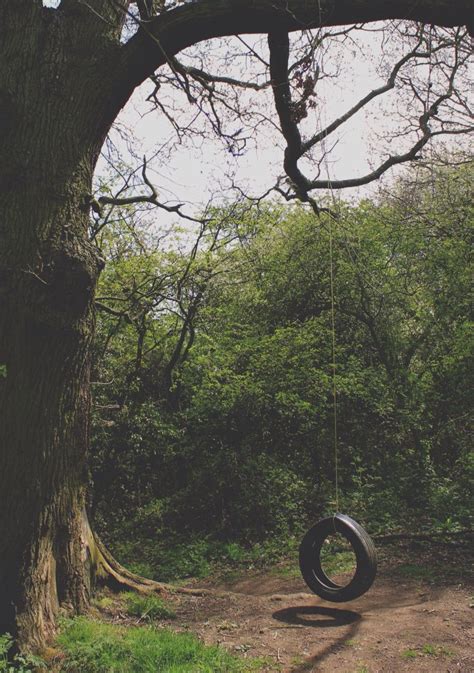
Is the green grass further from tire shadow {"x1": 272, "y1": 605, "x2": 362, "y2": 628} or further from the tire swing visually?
tire shadow {"x1": 272, "y1": 605, "x2": 362, "y2": 628}

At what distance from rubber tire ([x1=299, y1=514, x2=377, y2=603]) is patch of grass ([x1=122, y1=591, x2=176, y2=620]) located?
4.32 ft

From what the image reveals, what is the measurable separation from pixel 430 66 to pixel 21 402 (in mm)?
6732

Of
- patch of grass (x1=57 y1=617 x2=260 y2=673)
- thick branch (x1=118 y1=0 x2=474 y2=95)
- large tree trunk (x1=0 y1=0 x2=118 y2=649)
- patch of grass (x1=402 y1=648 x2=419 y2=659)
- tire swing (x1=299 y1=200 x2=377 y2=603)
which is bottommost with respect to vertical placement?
patch of grass (x1=402 y1=648 x2=419 y2=659)

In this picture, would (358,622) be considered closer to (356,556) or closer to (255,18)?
(356,556)

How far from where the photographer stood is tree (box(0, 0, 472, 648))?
4152mm

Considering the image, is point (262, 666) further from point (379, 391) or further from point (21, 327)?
point (379, 391)

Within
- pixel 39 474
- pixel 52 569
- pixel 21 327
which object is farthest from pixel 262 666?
pixel 21 327

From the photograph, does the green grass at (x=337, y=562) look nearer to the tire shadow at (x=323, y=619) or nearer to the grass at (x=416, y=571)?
the grass at (x=416, y=571)

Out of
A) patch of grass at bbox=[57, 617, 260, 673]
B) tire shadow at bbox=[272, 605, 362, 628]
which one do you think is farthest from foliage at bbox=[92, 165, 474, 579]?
patch of grass at bbox=[57, 617, 260, 673]

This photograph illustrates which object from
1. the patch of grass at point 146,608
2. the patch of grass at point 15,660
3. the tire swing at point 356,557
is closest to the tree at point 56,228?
the patch of grass at point 15,660

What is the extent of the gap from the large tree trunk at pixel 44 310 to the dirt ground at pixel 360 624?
1.28 m

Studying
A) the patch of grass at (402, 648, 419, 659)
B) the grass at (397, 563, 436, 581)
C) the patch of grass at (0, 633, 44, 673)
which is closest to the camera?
the patch of grass at (0, 633, 44, 673)

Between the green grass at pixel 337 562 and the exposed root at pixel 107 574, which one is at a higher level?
the exposed root at pixel 107 574

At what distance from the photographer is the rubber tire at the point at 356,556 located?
Result: 4.90 metres
